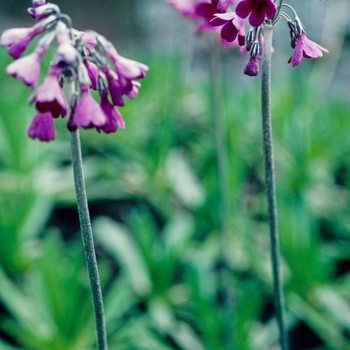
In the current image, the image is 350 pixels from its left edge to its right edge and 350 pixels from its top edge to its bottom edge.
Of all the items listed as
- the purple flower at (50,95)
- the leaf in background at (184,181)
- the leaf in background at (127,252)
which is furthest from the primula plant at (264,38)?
the leaf in background at (184,181)

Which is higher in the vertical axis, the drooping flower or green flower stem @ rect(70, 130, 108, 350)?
the drooping flower

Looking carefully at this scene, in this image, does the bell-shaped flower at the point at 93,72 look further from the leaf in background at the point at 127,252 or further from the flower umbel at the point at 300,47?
the leaf in background at the point at 127,252

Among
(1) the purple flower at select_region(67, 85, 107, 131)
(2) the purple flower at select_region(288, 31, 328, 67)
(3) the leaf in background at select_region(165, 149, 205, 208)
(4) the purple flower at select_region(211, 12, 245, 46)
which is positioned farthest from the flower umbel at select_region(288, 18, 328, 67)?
(3) the leaf in background at select_region(165, 149, 205, 208)

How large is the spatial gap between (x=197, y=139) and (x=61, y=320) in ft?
6.82

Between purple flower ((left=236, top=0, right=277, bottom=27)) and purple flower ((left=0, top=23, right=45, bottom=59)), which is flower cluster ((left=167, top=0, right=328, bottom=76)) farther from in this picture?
purple flower ((left=0, top=23, right=45, bottom=59))

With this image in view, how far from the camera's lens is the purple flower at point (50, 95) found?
32.1 inches

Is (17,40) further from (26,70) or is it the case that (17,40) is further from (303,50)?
(303,50)

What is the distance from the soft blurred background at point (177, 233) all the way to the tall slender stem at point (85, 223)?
0.90 meters

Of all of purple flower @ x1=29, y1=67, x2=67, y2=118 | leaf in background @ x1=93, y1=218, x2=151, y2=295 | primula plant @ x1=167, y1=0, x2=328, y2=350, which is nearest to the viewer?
purple flower @ x1=29, y1=67, x2=67, y2=118

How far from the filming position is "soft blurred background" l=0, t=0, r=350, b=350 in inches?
80.4

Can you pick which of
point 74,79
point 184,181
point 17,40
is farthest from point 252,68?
point 184,181

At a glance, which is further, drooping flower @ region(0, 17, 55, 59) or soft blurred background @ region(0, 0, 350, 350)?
soft blurred background @ region(0, 0, 350, 350)

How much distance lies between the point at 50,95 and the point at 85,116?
0.07m

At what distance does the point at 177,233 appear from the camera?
2523 mm
